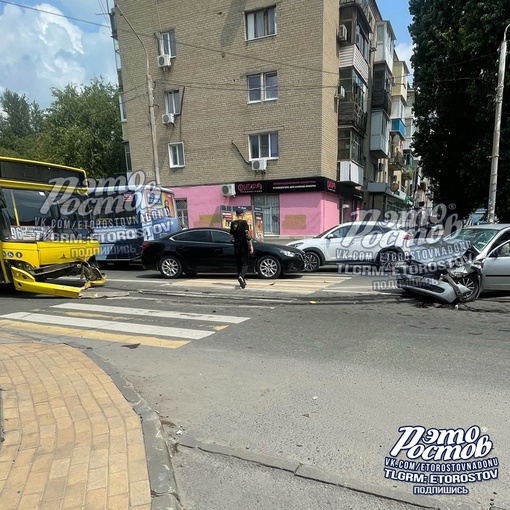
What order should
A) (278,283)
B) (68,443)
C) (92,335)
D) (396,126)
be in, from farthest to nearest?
1. (396,126)
2. (278,283)
3. (92,335)
4. (68,443)

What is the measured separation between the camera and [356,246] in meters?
12.3

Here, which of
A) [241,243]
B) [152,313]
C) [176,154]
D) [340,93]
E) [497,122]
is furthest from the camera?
[176,154]

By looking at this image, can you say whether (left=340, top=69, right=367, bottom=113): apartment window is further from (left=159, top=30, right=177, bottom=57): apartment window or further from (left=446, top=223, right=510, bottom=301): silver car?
(left=446, top=223, right=510, bottom=301): silver car

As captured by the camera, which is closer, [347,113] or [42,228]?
[42,228]

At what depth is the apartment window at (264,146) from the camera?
70.5ft

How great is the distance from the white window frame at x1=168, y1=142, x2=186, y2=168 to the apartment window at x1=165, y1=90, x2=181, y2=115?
6.60ft

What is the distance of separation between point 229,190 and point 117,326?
54.2ft

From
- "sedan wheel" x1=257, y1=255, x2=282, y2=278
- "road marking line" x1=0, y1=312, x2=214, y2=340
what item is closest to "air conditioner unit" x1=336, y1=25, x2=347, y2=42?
"sedan wheel" x1=257, y1=255, x2=282, y2=278

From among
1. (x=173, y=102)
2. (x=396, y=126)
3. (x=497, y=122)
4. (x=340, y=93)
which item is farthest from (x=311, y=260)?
(x=396, y=126)

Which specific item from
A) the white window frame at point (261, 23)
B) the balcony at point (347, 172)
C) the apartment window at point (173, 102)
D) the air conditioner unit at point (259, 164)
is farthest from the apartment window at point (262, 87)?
the balcony at point (347, 172)

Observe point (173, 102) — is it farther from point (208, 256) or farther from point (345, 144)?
point (208, 256)

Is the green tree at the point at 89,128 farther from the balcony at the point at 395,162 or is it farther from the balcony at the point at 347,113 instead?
the balcony at the point at 395,162

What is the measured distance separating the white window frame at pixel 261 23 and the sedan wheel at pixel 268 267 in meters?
15.9

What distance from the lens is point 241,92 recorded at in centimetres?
2186
